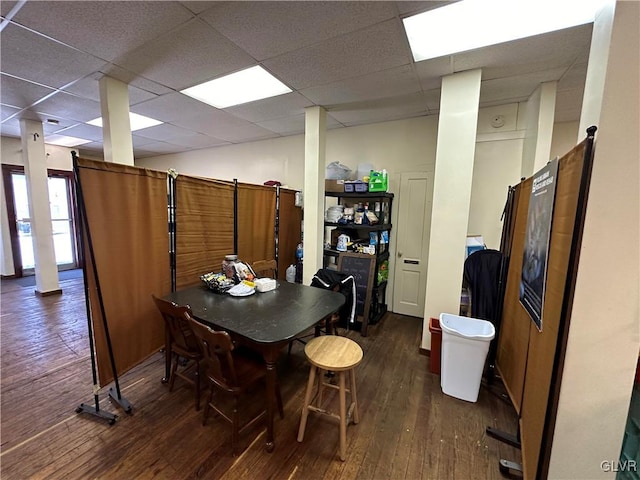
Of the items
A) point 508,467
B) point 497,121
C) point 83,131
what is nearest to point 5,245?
point 83,131

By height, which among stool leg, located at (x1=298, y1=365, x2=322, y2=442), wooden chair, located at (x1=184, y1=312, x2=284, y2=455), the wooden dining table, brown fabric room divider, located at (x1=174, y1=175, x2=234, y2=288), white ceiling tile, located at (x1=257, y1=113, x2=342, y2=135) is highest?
white ceiling tile, located at (x1=257, y1=113, x2=342, y2=135)

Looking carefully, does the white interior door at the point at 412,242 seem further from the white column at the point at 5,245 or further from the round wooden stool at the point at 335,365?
the white column at the point at 5,245

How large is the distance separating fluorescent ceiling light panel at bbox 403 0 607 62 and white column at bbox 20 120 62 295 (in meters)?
5.58

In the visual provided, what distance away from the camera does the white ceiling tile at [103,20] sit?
5.41 feet

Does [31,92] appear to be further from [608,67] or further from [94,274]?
[608,67]

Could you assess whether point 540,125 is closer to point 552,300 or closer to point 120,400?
point 552,300

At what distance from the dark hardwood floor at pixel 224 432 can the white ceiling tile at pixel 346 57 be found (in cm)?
283

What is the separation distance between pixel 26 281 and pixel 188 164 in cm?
382

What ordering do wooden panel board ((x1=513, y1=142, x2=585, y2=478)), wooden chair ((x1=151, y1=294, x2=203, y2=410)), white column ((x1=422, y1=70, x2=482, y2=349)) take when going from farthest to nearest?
white column ((x1=422, y1=70, x2=482, y2=349)), wooden chair ((x1=151, y1=294, x2=203, y2=410)), wooden panel board ((x1=513, y1=142, x2=585, y2=478))

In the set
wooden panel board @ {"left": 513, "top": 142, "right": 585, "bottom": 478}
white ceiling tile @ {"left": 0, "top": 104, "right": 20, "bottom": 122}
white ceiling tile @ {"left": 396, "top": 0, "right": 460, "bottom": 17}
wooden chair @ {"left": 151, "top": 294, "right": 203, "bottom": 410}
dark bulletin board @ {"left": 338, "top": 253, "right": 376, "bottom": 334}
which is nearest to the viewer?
wooden panel board @ {"left": 513, "top": 142, "right": 585, "bottom": 478}

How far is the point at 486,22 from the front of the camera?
1.85 meters

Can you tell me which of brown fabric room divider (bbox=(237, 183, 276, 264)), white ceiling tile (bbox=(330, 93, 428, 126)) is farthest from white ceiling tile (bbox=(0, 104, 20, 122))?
white ceiling tile (bbox=(330, 93, 428, 126))

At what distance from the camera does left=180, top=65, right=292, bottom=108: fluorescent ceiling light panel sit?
2619 millimetres

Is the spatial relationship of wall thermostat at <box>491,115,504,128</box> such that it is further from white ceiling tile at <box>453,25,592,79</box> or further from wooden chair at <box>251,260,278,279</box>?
wooden chair at <box>251,260,278,279</box>
